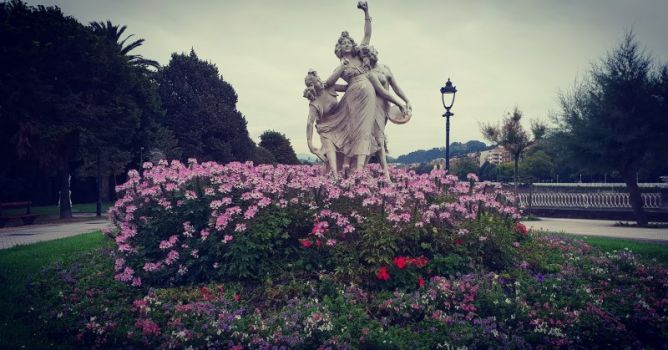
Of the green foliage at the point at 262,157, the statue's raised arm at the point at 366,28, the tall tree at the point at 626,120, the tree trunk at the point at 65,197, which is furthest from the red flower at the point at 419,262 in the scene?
the green foliage at the point at 262,157

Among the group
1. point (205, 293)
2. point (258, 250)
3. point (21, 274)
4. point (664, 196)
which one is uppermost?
point (664, 196)

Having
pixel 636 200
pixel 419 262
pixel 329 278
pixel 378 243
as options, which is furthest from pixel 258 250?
pixel 636 200

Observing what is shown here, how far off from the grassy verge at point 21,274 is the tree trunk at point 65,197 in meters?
11.4

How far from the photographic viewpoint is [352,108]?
8.09 meters

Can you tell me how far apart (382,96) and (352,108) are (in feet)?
2.27

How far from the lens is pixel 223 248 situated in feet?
17.3

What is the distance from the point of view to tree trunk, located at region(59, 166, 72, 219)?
20.6 metres

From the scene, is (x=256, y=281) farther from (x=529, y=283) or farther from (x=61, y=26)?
(x=61, y=26)

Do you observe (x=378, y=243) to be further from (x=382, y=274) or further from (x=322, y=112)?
(x=322, y=112)

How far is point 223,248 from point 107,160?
24.6 metres

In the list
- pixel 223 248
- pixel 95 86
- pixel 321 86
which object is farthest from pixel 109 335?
pixel 95 86

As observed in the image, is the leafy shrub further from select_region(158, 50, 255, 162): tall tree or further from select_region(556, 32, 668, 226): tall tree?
select_region(158, 50, 255, 162): tall tree

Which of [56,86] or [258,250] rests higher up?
[56,86]

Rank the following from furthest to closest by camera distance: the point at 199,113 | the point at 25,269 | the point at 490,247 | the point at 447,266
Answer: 1. the point at 199,113
2. the point at 25,269
3. the point at 490,247
4. the point at 447,266
